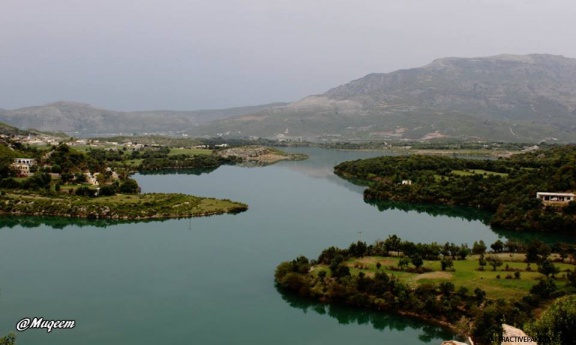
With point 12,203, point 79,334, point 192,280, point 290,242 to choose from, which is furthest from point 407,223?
point 12,203

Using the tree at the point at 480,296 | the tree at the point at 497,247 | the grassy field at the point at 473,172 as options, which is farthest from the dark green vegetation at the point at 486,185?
the tree at the point at 480,296

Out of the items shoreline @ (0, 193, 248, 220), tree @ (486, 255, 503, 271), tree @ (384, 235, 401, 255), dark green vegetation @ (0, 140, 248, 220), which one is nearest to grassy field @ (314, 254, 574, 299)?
tree @ (486, 255, 503, 271)

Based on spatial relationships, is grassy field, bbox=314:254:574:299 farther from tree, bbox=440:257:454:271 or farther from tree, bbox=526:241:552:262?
tree, bbox=526:241:552:262

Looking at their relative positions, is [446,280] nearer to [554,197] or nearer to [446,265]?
[446,265]

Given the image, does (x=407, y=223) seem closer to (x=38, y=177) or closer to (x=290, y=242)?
(x=290, y=242)

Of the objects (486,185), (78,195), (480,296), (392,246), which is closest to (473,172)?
(486,185)

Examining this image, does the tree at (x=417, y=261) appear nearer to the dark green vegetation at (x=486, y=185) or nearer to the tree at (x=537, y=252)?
the tree at (x=537, y=252)
